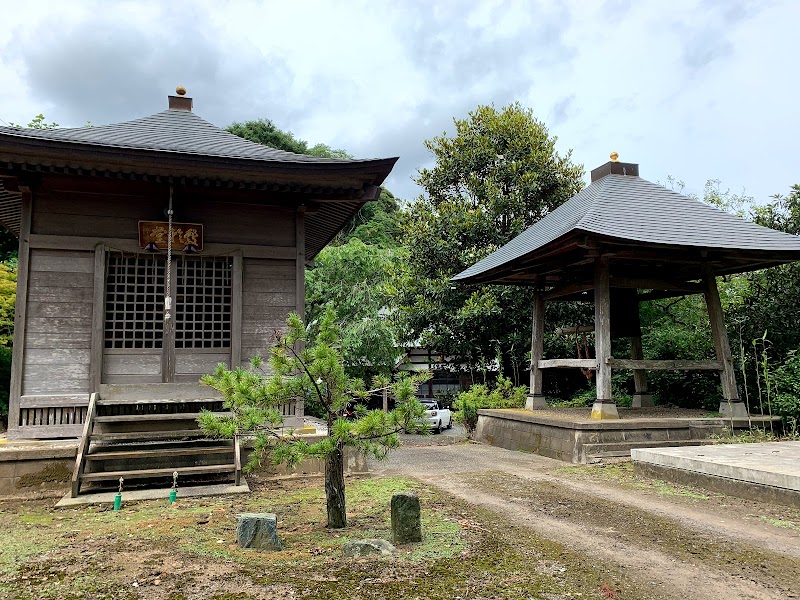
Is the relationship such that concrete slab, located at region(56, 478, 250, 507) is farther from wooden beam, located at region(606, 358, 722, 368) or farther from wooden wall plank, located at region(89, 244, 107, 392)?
wooden beam, located at region(606, 358, 722, 368)

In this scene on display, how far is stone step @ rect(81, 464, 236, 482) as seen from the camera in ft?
20.7

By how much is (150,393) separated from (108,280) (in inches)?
65.3

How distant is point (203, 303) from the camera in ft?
26.8

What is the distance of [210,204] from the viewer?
8219 millimetres

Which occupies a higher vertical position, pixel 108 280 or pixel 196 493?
pixel 108 280

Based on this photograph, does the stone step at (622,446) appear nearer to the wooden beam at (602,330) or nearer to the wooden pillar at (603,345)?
the wooden pillar at (603,345)

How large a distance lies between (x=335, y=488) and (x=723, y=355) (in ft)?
26.1

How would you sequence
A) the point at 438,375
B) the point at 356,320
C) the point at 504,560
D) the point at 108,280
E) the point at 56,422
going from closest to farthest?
the point at 504,560 < the point at 56,422 < the point at 108,280 < the point at 356,320 < the point at 438,375

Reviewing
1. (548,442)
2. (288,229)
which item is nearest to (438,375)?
(548,442)

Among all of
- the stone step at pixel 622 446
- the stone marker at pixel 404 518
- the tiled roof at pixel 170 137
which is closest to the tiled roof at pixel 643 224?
the stone step at pixel 622 446

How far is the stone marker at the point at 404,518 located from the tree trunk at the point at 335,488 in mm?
585

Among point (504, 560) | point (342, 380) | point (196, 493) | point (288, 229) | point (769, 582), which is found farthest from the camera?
point (288, 229)

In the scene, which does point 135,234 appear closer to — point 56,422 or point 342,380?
point 56,422

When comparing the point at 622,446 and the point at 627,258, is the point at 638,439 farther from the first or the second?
the point at 627,258
